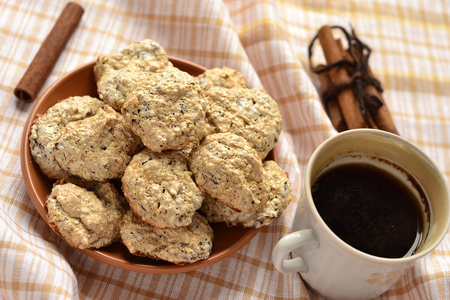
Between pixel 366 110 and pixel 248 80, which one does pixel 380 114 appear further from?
pixel 248 80

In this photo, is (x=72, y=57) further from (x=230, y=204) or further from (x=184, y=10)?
(x=230, y=204)

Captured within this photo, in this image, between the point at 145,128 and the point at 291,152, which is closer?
the point at 145,128

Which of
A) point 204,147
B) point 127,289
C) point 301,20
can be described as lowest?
point 127,289

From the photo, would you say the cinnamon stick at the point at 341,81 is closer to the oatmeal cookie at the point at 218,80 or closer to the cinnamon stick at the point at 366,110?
the cinnamon stick at the point at 366,110

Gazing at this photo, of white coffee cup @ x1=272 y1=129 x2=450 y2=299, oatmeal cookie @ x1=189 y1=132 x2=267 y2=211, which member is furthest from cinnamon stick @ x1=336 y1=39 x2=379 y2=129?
oatmeal cookie @ x1=189 y1=132 x2=267 y2=211

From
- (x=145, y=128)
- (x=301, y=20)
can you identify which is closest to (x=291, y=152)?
(x=145, y=128)

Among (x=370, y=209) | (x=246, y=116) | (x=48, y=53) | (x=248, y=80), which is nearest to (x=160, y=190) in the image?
(x=246, y=116)
